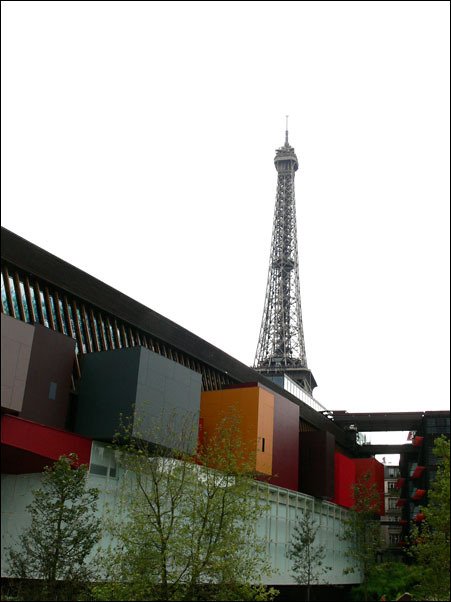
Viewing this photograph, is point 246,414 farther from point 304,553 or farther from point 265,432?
point 304,553

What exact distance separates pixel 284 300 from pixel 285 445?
9295cm

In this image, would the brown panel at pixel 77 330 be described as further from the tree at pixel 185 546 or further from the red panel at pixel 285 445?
the red panel at pixel 285 445

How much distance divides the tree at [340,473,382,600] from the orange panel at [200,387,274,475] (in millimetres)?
20605

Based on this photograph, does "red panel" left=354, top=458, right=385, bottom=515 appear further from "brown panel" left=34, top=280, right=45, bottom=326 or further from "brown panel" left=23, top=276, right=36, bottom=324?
"brown panel" left=23, top=276, right=36, bottom=324

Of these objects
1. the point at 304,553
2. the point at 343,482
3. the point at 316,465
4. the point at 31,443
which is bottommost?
the point at 304,553

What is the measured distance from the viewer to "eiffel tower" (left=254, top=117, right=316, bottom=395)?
132375mm

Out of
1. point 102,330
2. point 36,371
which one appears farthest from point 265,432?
point 36,371

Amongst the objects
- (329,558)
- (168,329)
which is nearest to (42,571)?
Answer: (168,329)

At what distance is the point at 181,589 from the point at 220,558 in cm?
182

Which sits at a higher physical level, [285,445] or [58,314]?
[58,314]

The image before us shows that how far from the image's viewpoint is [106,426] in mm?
33250

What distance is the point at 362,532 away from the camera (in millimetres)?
61156

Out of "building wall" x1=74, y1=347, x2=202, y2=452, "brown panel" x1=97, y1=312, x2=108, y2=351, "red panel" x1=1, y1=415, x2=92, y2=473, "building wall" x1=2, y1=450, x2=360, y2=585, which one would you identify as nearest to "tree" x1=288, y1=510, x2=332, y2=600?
"building wall" x1=2, y1=450, x2=360, y2=585

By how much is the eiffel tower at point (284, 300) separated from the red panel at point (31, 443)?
94069 millimetres
